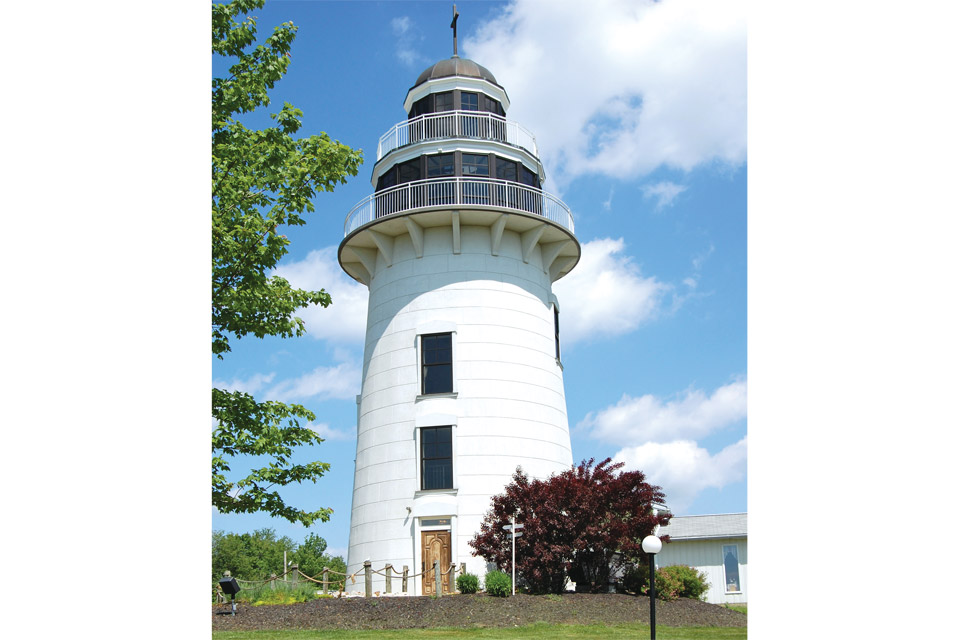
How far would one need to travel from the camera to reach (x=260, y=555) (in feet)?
201

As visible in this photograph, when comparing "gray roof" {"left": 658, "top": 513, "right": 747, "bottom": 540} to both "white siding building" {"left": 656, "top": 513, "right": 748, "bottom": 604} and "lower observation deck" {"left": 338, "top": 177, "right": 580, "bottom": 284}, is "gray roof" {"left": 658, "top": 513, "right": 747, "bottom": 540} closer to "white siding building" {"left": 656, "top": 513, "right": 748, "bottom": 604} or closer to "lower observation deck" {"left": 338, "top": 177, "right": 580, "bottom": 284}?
"white siding building" {"left": 656, "top": 513, "right": 748, "bottom": 604}

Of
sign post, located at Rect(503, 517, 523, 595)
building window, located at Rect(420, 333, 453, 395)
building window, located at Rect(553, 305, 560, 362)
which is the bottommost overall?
sign post, located at Rect(503, 517, 523, 595)

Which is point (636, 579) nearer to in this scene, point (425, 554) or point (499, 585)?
point (499, 585)

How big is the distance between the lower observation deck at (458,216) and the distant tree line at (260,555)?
1212 inches

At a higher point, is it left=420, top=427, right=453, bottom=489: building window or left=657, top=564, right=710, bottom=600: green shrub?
left=420, top=427, right=453, bottom=489: building window

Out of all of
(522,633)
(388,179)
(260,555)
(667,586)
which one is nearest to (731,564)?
(667,586)

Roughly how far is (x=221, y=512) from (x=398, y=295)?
646 inches

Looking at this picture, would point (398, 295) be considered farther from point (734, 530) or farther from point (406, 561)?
point (734, 530)

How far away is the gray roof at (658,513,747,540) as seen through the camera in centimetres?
3209

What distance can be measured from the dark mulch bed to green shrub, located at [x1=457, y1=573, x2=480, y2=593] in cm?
177

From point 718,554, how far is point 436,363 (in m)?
14.3

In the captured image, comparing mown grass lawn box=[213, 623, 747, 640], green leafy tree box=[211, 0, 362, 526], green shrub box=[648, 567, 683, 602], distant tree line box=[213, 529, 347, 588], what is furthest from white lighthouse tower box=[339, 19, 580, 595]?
distant tree line box=[213, 529, 347, 588]

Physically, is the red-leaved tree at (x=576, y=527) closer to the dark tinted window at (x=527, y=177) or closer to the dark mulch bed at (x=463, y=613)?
the dark mulch bed at (x=463, y=613)
